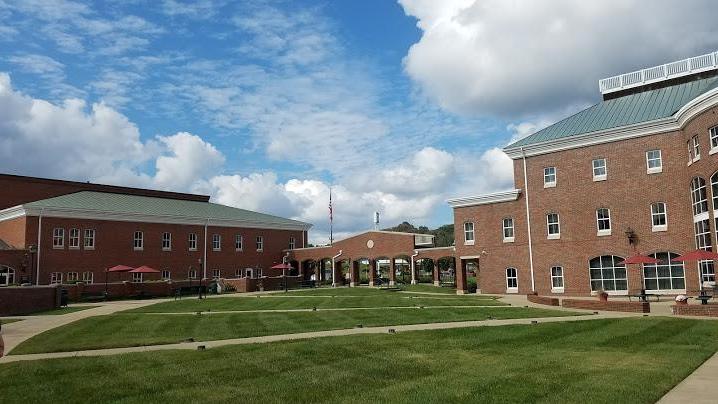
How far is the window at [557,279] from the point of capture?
1416 inches

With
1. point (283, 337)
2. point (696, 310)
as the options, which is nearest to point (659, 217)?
point (696, 310)

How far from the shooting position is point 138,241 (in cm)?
5050

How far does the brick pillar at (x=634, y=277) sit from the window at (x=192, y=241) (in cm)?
3899

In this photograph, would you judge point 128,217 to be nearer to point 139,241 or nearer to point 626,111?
point 139,241

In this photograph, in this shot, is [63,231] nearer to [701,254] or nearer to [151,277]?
[151,277]

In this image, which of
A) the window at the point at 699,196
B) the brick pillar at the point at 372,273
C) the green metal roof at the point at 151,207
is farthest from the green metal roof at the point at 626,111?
the green metal roof at the point at 151,207

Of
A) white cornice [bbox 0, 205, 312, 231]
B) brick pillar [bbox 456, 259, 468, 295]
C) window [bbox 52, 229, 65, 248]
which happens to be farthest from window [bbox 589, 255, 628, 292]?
window [bbox 52, 229, 65, 248]

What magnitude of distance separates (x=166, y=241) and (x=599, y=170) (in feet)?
126

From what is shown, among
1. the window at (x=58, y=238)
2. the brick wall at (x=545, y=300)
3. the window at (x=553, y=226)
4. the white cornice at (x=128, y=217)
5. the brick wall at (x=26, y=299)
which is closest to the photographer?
the brick wall at (x=545, y=300)

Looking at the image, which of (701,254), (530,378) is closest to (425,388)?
(530,378)

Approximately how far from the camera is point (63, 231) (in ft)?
149

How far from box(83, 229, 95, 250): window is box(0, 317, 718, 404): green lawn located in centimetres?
3849

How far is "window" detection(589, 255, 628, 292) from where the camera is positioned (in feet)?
111

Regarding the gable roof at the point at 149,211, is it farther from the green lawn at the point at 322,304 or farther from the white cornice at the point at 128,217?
the green lawn at the point at 322,304
